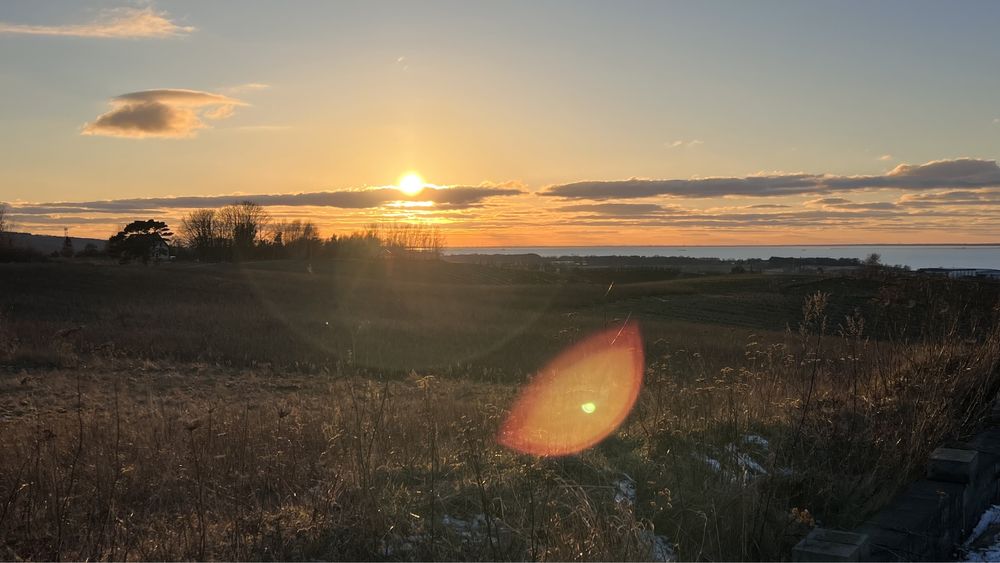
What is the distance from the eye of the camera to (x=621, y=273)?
107062mm

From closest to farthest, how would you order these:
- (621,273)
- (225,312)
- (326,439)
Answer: (326,439) < (225,312) < (621,273)

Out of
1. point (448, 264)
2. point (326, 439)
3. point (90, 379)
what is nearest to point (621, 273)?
point (448, 264)

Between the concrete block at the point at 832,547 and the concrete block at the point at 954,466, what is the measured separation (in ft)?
6.35

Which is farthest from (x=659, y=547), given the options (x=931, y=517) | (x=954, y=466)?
(x=954, y=466)

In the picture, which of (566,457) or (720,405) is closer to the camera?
(566,457)

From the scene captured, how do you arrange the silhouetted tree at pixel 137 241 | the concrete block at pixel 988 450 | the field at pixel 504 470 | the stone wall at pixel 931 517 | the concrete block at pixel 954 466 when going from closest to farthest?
the stone wall at pixel 931 517
the field at pixel 504 470
the concrete block at pixel 954 466
the concrete block at pixel 988 450
the silhouetted tree at pixel 137 241

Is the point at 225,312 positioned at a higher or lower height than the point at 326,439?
lower

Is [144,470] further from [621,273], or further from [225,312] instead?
[621,273]

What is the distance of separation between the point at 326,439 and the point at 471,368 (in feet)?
51.7

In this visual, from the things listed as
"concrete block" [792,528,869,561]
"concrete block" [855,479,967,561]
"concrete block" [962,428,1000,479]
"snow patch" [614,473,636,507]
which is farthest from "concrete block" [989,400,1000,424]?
"concrete block" [792,528,869,561]

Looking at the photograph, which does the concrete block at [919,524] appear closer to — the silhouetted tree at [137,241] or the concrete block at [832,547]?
the concrete block at [832,547]

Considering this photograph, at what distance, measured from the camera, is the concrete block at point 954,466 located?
509 cm

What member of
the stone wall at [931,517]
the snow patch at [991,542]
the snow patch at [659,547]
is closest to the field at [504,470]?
the snow patch at [659,547]

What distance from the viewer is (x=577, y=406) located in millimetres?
8008
